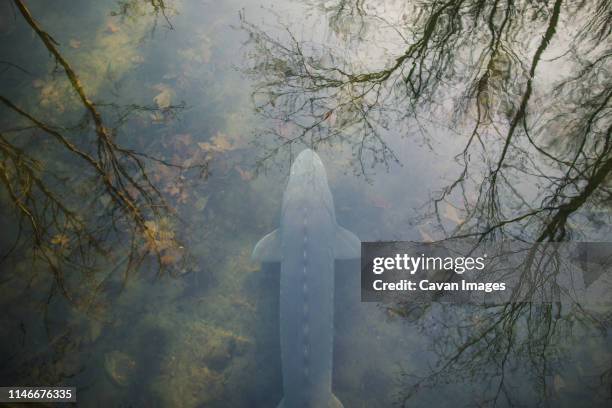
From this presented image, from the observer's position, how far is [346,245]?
344 centimetres

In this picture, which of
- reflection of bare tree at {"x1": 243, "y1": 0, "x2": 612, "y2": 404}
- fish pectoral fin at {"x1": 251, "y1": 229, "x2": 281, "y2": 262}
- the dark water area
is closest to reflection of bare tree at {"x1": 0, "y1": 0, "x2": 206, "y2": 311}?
the dark water area

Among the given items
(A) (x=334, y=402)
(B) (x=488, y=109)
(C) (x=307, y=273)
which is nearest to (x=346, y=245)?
(C) (x=307, y=273)

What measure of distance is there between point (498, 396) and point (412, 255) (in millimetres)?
1307

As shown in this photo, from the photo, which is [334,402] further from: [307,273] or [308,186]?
[308,186]

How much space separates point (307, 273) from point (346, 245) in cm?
57

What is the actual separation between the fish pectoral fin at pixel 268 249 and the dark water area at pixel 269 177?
0.35ft

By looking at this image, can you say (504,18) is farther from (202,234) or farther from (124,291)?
(124,291)

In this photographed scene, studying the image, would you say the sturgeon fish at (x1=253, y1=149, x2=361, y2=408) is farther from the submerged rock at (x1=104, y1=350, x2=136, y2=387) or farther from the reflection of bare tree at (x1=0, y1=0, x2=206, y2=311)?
the submerged rock at (x1=104, y1=350, x2=136, y2=387)

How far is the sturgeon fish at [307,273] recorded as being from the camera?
A: 277cm

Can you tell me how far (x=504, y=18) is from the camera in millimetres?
4309

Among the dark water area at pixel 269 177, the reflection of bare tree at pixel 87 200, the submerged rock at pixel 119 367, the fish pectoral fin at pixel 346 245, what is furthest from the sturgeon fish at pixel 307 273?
the submerged rock at pixel 119 367

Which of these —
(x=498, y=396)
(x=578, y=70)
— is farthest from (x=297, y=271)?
(x=578, y=70)

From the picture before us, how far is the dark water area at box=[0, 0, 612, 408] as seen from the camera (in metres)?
3.08

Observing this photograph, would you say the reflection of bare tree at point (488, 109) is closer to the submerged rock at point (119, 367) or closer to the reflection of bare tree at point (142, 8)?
the reflection of bare tree at point (142, 8)
